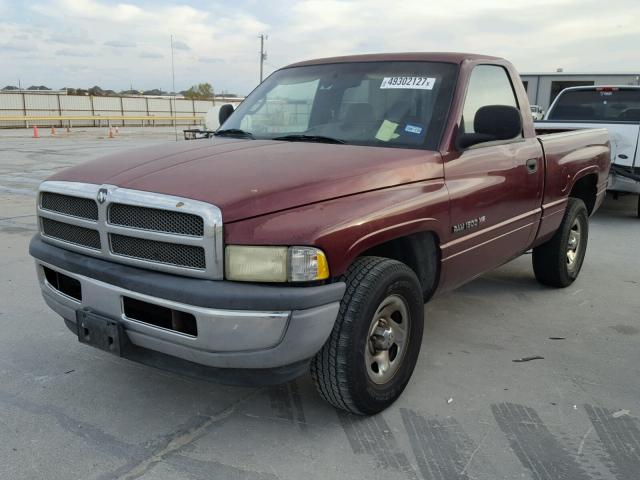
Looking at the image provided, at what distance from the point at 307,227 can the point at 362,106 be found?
58.2 inches

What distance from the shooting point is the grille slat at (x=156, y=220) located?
8.27ft

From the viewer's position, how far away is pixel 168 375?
354cm

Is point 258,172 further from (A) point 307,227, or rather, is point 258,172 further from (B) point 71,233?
(B) point 71,233

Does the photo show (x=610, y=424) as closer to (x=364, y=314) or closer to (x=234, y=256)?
(x=364, y=314)

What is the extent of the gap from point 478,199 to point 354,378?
1.49m

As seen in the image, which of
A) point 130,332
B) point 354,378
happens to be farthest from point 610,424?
point 130,332

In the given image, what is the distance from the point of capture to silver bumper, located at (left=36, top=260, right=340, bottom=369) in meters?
2.46

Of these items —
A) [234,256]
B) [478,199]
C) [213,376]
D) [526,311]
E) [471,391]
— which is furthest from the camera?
[526,311]

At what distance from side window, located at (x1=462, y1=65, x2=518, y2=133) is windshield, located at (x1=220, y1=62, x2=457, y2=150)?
0.63 ft

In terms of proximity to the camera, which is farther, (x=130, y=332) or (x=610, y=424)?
(x=610, y=424)

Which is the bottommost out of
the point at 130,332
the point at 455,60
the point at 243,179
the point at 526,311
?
the point at 526,311

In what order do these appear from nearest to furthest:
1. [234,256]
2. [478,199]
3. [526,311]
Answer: [234,256] < [478,199] < [526,311]

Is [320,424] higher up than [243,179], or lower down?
lower down

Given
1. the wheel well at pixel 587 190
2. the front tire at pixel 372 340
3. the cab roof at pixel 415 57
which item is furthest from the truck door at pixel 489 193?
the wheel well at pixel 587 190
